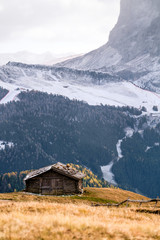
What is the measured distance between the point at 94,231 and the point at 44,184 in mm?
43517

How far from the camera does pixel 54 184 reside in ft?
174

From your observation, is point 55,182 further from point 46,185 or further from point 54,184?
point 46,185

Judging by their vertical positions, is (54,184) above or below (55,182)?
below

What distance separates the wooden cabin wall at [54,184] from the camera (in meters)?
52.9

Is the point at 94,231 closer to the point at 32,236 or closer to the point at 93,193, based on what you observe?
the point at 32,236

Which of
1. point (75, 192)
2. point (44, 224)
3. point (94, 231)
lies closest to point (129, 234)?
point (94, 231)

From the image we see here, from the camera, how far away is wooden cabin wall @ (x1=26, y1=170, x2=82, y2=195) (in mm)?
52906

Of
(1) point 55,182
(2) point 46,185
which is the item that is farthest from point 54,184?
(2) point 46,185

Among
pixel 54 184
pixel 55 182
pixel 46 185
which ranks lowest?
pixel 46 185

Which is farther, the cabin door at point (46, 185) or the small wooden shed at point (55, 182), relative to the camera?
the cabin door at point (46, 185)

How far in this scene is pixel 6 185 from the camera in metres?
147

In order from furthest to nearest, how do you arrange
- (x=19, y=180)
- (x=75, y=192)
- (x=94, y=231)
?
1. (x=19, y=180)
2. (x=75, y=192)
3. (x=94, y=231)

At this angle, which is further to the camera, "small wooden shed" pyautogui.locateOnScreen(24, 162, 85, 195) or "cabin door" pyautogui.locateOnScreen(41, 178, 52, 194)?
"cabin door" pyautogui.locateOnScreen(41, 178, 52, 194)

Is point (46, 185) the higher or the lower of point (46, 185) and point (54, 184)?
the lower
